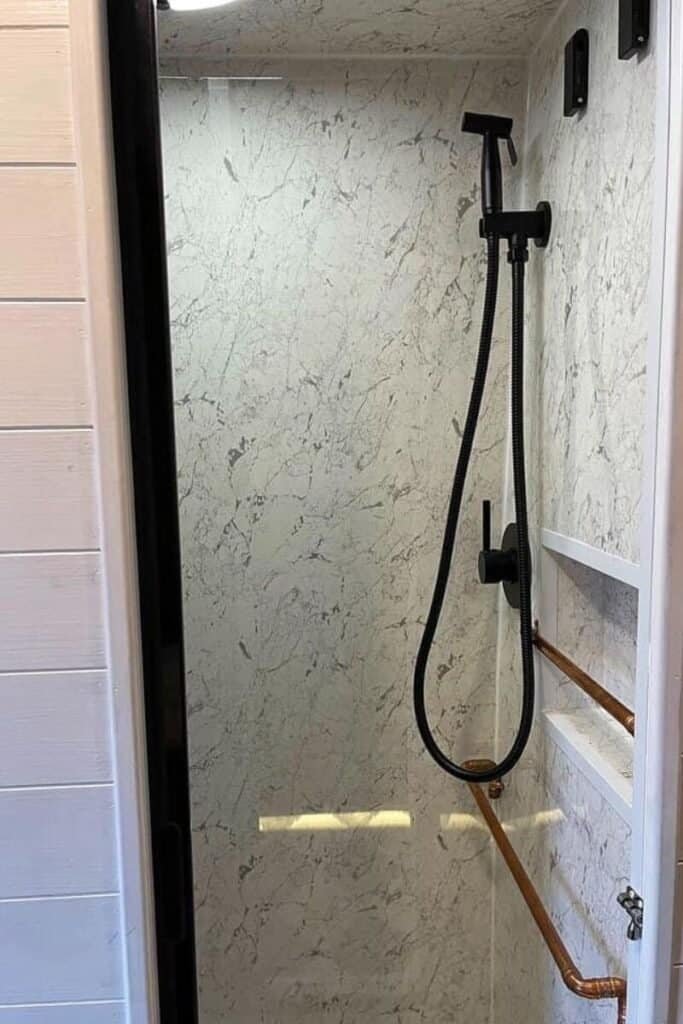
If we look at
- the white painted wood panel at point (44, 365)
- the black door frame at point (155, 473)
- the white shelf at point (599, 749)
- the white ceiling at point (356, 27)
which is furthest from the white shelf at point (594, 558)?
the white ceiling at point (356, 27)

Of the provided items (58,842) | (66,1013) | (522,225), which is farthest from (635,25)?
(66,1013)

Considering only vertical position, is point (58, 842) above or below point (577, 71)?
below

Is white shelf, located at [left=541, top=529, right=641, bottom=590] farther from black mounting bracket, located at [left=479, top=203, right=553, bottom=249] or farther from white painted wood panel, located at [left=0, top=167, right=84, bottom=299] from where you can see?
white painted wood panel, located at [left=0, top=167, right=84, bottom=299]

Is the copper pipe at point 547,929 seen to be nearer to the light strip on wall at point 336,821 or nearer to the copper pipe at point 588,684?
the light strip on wall at point 336,821

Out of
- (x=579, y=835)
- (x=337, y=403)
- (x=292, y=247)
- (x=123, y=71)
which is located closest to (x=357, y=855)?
(x=579, y=835)

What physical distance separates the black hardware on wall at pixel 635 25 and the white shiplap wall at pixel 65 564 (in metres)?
0.68

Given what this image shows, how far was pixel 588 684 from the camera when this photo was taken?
1270 mm

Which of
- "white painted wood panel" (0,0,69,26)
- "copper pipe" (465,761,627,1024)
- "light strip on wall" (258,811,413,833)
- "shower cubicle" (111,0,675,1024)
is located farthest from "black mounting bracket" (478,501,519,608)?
"white painted wood panel" (0,0,69,26)

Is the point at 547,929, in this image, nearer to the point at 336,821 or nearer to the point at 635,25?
the point at 336,821

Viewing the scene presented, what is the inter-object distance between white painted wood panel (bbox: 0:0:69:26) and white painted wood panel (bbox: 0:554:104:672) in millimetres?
458

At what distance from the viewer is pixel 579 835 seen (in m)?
1.27

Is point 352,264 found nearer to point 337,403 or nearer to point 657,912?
point 337,403

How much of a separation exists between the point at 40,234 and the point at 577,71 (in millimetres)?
957

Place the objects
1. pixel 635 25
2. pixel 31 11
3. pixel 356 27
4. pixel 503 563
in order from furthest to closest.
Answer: pixel 503 563 < pixel 356 27 < pixel 635 25 < pixel 31 11
